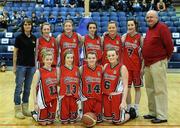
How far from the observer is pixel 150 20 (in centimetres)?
526

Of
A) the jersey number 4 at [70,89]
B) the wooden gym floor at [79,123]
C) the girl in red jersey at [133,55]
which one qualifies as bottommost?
the wooden gym floor at [79,123]

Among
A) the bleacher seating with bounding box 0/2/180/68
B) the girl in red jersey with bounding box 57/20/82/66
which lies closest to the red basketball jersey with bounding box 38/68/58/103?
the girl in red jersey with bounding box 57/20/82/66

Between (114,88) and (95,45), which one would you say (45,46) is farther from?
(114,88)

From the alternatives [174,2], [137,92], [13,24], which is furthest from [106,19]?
[137,92]

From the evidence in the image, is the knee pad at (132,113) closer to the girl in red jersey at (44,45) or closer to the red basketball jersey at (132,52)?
the red basketball jersey at (132,52)

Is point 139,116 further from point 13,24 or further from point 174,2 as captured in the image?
point 174,2

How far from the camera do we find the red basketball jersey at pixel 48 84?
5152 millimetres

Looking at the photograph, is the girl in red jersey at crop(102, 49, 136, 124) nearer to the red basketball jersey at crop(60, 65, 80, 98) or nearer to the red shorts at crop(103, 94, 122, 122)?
the red shorts at crop(103, 94, 122, 122)

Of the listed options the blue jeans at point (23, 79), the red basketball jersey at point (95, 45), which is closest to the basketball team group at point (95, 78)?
the blue jeans at point (23, 79)

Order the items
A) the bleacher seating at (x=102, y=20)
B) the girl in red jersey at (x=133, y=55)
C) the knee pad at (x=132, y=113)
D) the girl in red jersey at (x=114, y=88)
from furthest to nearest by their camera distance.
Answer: the bleacher seating at (x=102, y=20), the girl in red jersey at (x=133, y=55), the knee pad at (x=132, y=113), the girl in red jersey at (x=114, y=88)

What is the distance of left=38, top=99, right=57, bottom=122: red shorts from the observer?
5.12 meters

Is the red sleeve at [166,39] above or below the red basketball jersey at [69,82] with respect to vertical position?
above

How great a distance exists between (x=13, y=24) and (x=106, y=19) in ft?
10.8

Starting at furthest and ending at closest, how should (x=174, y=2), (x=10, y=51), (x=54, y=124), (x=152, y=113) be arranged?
(x=174, y=2) < (x=10, y=51) < (x=152, y=113) < (x=54, y=124)
